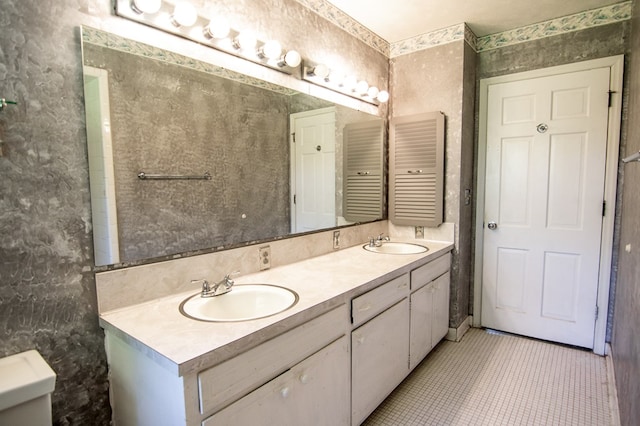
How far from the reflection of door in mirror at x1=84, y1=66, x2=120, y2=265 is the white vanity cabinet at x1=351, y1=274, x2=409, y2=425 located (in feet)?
3.24

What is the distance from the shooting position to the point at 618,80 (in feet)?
7.56

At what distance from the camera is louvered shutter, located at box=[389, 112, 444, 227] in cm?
259

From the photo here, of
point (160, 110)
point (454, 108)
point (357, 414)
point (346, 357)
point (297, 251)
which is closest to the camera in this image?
point (160, 110)

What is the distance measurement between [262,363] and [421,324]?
1356mm

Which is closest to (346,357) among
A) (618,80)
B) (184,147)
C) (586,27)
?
(184,147)

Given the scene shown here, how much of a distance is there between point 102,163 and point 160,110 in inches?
11.9

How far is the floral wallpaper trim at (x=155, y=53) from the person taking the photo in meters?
1.19

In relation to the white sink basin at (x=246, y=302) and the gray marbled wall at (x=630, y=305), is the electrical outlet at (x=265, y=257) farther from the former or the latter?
the gray marbled wall at (x=630, y=305)

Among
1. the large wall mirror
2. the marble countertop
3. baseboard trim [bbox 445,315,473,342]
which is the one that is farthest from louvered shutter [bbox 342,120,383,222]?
baseboard trim [bbox 445,315,473,342]

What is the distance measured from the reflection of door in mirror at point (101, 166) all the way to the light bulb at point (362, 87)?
5.30 feet

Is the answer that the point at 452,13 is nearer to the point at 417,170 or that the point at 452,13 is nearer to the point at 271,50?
the point at 417,170

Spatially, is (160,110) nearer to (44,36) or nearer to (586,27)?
(44,36)

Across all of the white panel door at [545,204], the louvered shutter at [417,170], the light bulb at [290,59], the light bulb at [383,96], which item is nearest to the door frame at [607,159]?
the white panel door at [545,204]

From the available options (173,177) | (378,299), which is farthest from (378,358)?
(173,177)
